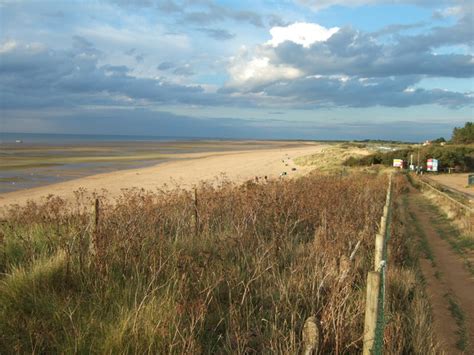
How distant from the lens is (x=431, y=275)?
7617 millimetres

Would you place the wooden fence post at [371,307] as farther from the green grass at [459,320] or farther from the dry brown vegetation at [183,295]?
the green grass at [459,320]

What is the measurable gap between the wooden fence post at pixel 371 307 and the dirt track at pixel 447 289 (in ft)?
6.41

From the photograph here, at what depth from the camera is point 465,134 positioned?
62625 millimetres

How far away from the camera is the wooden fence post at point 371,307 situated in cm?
285

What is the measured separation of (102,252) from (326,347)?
8.83ft

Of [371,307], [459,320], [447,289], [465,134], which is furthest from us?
[465,134]

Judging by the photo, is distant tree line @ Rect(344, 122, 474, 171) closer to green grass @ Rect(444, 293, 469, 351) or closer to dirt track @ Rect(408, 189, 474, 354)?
dirt track @ Rect(408, 189, 474, 354)

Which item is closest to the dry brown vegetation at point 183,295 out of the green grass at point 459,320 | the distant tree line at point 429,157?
the green grass at point 459,320

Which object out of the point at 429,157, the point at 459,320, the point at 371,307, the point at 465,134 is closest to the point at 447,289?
the point at 459,320

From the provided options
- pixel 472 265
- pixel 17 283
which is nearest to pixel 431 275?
pixel 472 265

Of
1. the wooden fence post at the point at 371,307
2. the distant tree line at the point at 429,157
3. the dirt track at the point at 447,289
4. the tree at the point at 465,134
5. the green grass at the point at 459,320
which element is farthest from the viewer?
the tree at the point at 465,134

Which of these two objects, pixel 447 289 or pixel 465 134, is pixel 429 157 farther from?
pixel 447 289

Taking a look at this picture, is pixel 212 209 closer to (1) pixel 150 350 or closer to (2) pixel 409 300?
(2) pixel 409 300

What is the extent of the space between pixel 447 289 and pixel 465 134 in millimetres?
63963
